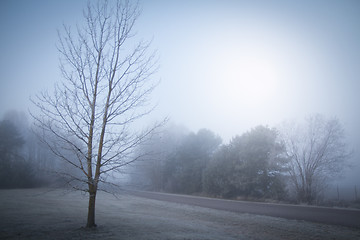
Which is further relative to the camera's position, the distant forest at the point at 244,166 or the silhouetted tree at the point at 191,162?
the silhouetted tree at the point at 191,162

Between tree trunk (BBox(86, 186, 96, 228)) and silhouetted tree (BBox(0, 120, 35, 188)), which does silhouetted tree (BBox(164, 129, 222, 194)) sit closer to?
silhouetted tree (BBox(0, 120, 35, 188))

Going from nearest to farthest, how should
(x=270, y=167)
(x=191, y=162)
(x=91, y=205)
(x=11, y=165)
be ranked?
(x=91, y=205)
(x=270, y=167)
(x=11, y=165)
(x=191, y=162)

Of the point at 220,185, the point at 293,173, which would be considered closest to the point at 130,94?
the point at 293,173

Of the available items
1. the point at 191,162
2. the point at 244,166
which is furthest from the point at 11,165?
the point at 244,166

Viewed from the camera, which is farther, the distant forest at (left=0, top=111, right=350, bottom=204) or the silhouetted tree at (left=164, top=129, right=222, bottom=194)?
the silhouetted tree at (left=164, top=129, right=222, bottom=194)

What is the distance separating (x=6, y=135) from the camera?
38156 mm

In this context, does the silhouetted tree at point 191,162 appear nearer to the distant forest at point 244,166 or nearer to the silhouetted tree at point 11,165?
the distant forest at point 244,166

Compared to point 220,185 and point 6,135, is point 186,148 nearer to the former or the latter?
point 220,185

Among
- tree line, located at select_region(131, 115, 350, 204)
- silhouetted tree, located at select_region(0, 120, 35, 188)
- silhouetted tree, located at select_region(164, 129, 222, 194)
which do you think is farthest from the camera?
silhouetted tree, located at select_region(164, 129, 222, 194)

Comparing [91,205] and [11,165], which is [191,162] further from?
[91,205]

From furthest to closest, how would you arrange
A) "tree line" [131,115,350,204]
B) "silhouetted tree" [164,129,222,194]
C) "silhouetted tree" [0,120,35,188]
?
"silhouetted tree" [164,129,222,194]
"silhouetted tree" [0,120,35,188]
"tree line" [131,115,350,204]

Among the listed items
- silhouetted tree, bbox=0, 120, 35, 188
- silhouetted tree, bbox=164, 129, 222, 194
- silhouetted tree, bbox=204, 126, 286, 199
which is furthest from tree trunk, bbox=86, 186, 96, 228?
silhouetted tree, bbox=0, 120, 35, 188

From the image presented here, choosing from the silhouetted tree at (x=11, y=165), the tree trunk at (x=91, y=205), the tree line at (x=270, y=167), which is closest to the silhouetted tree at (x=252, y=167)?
the tree line at (x=270, y=167)

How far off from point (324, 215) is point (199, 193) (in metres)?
23.8
